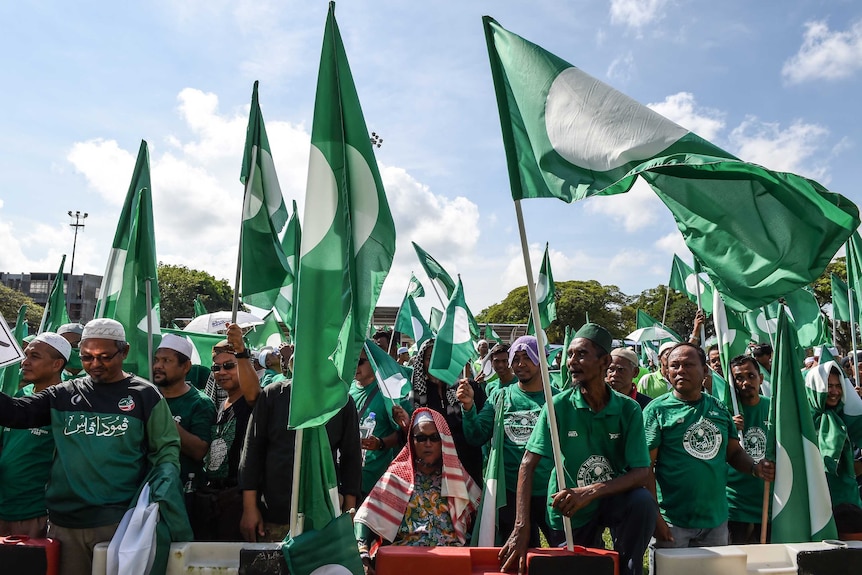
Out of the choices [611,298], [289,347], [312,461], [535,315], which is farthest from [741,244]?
[611,298]

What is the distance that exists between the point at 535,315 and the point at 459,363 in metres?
2.53

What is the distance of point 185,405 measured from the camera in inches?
179

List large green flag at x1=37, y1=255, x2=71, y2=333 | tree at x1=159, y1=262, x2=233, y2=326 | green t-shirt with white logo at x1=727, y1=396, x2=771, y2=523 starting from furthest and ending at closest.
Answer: tree at x1=159, y1=262, x2=233, y2=326 < large green flag at x1=37, y1=255, x2=71, y2=333 < green t-shirt with white logo at x1=727, y1=396, x2=771, y2=523

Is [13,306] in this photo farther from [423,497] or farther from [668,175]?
[668,175]

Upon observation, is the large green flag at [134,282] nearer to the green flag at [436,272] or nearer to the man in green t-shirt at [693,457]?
the man in green t-shirt at [693,457]

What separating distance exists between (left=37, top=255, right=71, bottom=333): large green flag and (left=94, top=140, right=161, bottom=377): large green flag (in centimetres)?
239

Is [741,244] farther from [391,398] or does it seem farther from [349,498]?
[391,398]

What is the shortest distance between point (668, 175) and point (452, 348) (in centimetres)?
309

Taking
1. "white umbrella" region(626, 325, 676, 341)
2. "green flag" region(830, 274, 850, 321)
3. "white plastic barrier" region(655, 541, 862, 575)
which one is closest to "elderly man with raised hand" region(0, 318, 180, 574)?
"white plastic barrier" region(655, 541, 862, 575)

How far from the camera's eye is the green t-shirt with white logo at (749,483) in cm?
477

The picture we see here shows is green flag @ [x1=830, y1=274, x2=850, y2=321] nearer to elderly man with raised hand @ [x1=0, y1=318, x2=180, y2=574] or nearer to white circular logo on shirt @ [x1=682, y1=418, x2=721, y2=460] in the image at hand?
white circular logo on shirt @ [x1=682, y1=418, x2=721, y2=460]

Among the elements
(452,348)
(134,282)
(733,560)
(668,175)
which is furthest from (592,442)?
(134,282)

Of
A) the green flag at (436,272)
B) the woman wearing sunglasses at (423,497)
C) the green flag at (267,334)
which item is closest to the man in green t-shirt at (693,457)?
the woman wearing sunglasses at (423,497)

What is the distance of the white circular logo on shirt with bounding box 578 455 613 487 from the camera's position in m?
3.62
